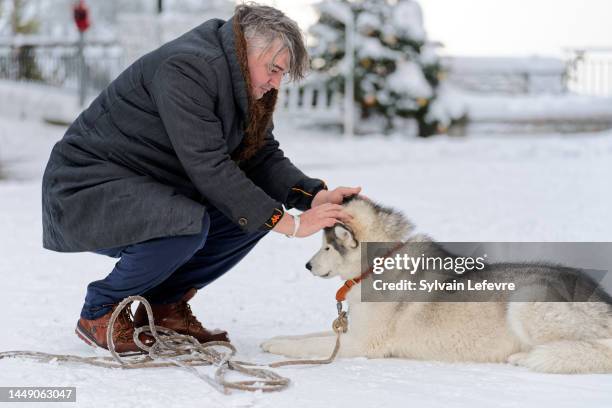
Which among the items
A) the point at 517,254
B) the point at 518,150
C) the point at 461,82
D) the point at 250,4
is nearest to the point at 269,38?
the point at 250,4

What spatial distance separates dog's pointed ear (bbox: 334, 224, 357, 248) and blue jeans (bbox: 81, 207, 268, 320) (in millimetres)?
354

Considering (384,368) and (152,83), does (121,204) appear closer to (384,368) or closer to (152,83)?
(152,83)

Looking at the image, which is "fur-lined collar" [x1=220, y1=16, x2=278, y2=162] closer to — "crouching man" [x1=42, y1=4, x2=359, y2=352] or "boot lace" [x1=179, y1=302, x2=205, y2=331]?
"crouching man" [x1=42, y1=4, x2=359, y2=352]

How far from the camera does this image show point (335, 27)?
13.7 m

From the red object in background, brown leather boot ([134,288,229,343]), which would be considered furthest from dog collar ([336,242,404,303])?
the red object in background

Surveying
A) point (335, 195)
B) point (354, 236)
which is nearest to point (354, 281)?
point (354, 236)

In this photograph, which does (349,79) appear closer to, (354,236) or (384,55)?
(384,55)

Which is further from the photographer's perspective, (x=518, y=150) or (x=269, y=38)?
(x=518, y=150)

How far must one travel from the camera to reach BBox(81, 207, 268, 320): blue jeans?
9.80 feet

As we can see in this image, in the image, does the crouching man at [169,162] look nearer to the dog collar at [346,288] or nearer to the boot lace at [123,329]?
the boot lace at [123,329]

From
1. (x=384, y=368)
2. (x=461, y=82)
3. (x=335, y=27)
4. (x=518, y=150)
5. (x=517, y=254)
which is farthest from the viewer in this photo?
(x=461, y=82)

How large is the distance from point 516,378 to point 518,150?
31.9 feet

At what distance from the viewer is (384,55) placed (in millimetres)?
13398

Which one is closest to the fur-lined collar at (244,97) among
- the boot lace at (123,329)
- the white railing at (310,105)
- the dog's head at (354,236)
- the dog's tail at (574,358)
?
the dog's head at (354,236)
